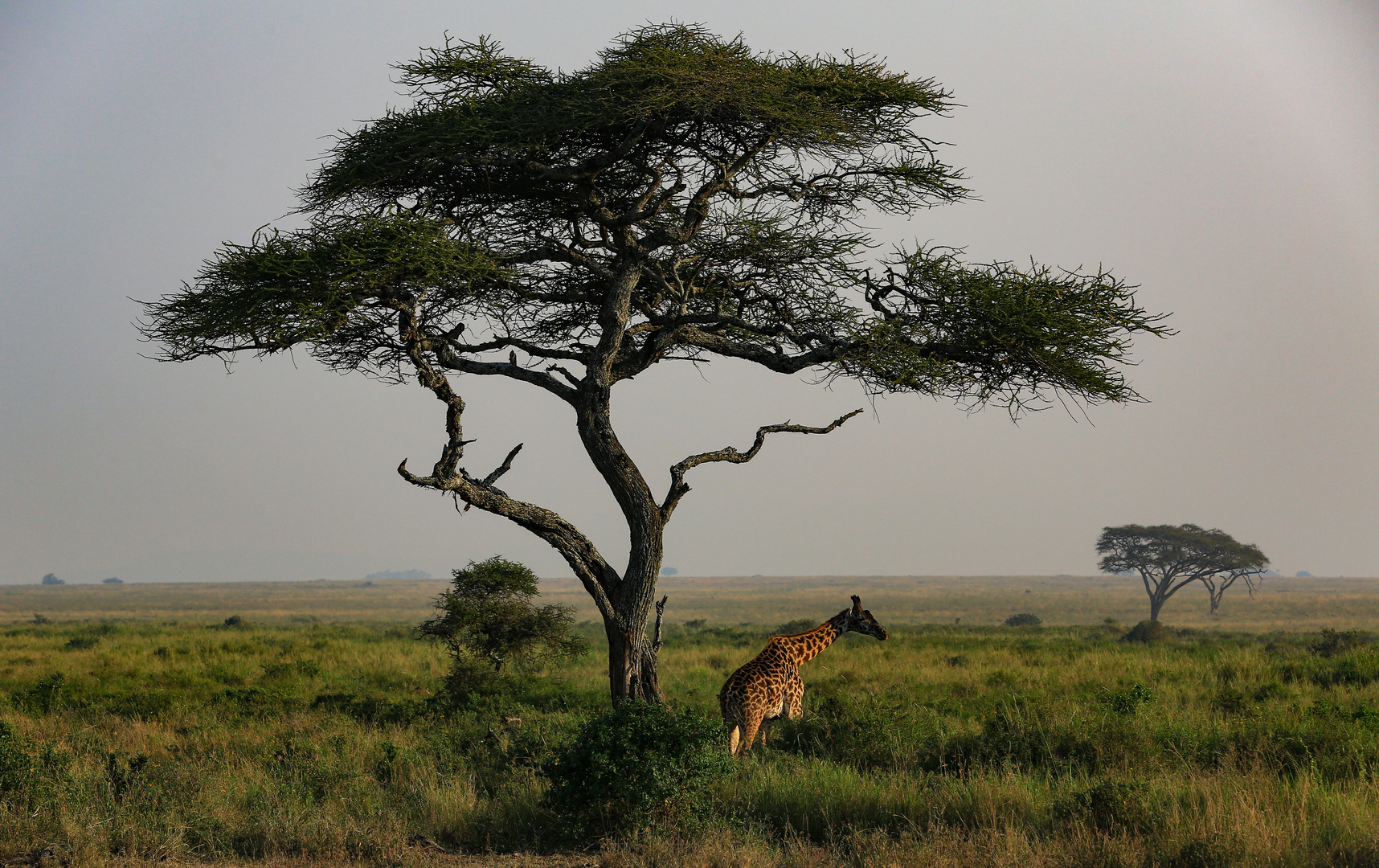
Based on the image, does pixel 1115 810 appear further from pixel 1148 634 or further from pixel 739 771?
pixel 1148 634

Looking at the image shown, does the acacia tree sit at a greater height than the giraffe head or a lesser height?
greater

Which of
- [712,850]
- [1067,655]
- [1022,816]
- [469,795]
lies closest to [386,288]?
[469,795]

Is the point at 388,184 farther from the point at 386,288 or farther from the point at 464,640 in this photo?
the point at 464,640

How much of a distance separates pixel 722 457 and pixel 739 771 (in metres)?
4.11

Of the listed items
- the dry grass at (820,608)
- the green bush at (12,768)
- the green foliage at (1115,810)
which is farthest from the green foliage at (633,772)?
the dry grass at (820,608)

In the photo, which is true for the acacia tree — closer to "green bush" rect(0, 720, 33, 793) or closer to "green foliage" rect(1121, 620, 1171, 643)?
"green bush" rect(0, 720, 33, 793)

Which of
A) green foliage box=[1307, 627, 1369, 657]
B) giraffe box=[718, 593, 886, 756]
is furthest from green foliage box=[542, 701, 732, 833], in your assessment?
green foliage box=[1307, 627, 1369, 657]

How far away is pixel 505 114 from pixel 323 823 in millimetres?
7570

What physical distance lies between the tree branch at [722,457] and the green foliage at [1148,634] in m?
26.4

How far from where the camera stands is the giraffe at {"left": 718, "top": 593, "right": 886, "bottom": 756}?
1007 cm

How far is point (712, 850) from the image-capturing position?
6316 mm

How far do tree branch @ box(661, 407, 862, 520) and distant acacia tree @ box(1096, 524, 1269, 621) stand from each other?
53.5m

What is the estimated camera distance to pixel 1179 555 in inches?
2329

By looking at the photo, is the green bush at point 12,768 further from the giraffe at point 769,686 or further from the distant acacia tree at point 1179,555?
the distant acacia tree at point 1179,555
